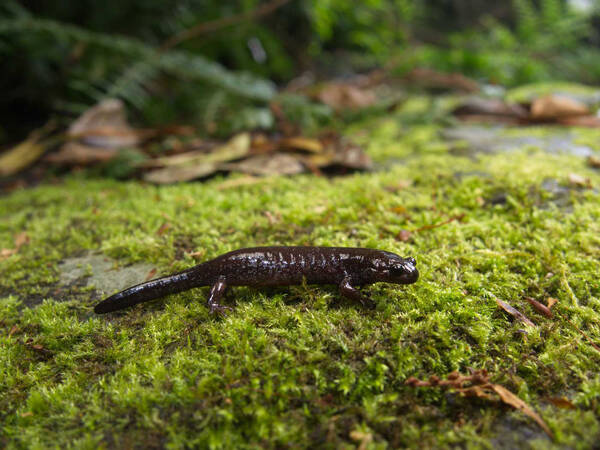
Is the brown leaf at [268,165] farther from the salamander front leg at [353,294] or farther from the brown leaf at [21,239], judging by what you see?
the salamander front leg at [353,294]

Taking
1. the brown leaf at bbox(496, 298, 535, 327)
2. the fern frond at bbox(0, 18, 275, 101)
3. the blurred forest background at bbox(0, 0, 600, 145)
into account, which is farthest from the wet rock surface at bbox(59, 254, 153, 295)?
the fern frond at bbox(0, 18, 275, 101)

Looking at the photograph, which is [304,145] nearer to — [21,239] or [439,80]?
[21,239]

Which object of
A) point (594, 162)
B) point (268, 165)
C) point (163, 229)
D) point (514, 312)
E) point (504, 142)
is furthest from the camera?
point (504, 142)

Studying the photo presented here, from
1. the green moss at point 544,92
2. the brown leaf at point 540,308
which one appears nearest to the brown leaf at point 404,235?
the brown leaf at point 540,308

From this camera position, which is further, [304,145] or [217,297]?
[304,145]

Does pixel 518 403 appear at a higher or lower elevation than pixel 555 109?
lower

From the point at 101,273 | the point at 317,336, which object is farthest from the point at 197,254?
the point at 317,336
